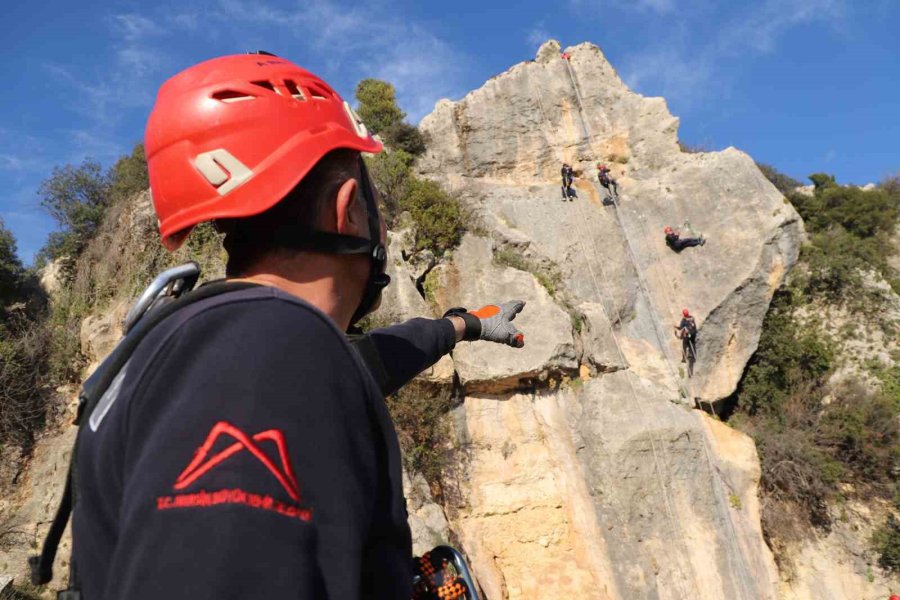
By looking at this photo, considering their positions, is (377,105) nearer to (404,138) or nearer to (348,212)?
(404,138)

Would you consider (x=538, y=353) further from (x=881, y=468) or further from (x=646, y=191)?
(x=881, y=468)

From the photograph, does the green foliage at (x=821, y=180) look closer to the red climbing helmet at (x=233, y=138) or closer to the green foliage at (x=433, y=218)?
the green foliage at (x=433, y=218)

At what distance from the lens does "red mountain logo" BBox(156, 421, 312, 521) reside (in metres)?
0.59

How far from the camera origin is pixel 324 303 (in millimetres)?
1119

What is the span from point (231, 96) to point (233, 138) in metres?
0.11

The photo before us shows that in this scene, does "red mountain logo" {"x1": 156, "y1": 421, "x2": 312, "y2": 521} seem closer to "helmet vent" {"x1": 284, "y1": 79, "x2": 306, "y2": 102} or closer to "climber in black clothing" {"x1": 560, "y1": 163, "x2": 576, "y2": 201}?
"helmet vent" {"x1": 284, "y1": 79, "x2": 306, "y2": 102}

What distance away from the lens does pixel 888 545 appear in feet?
35.3

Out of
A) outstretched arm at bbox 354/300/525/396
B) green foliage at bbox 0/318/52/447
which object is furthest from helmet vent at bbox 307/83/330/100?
green foliage at bbox 0/318/52/447

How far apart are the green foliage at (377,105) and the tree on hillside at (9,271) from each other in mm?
8911

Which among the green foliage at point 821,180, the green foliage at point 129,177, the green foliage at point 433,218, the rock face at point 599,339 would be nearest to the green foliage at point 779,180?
the green foliage at point 821,180

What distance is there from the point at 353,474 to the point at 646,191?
Answer: 14.8 m

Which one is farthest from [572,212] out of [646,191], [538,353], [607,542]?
[607,542]

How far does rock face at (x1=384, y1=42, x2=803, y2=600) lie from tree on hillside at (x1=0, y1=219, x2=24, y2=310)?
8972 millimetres

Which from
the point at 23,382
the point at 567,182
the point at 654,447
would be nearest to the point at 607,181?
the point at 567,182
